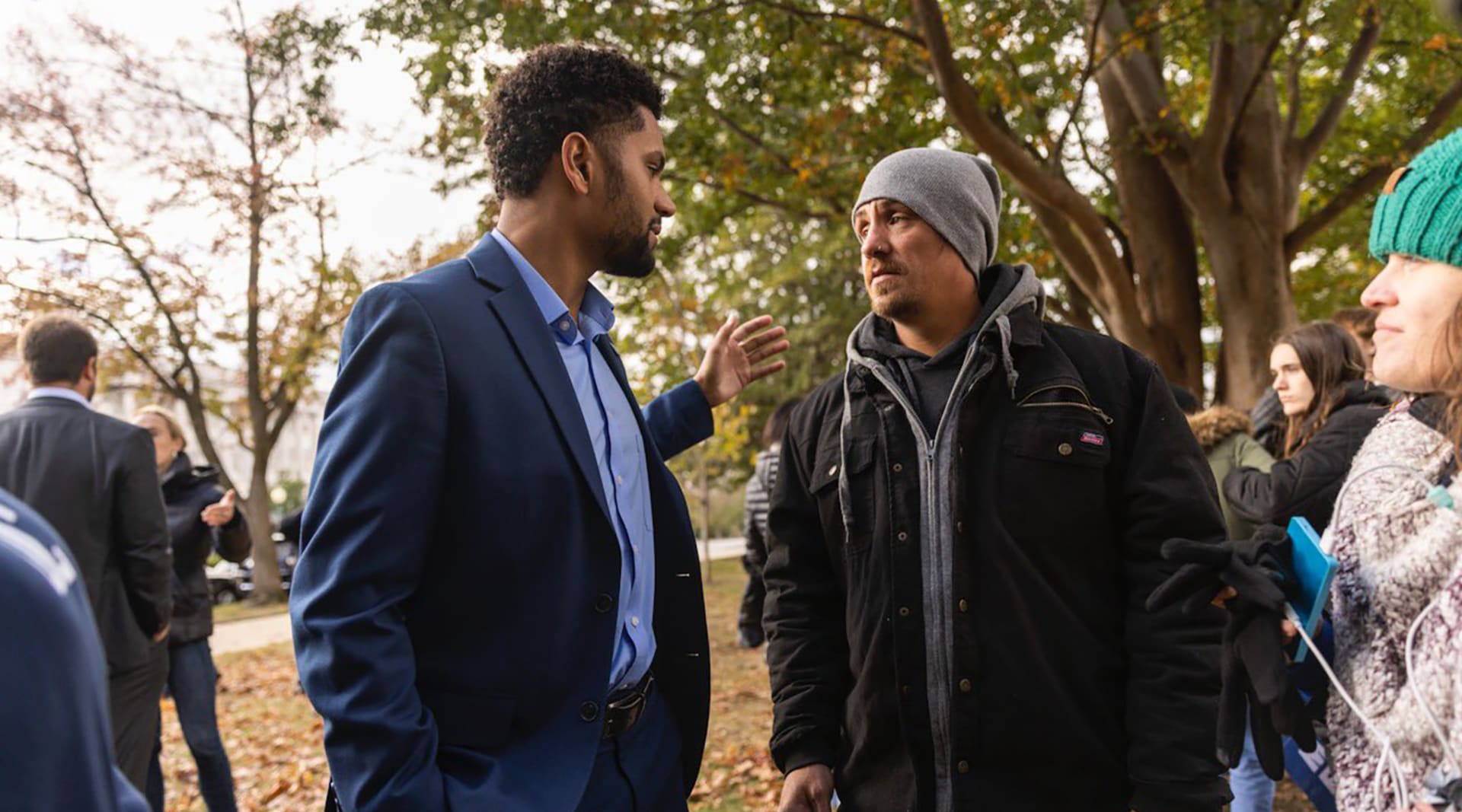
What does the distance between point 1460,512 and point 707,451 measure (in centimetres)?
1746

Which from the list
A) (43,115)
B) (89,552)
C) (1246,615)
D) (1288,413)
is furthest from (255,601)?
(1246,615)

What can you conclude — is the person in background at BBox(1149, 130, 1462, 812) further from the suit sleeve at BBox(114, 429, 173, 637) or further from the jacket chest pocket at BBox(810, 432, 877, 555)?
the suit sleeve at BBox(114, 429, 173, 637)

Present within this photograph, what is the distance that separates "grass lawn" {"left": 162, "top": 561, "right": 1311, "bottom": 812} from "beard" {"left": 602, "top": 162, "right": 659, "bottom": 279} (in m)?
3.78

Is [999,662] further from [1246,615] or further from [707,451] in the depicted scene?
[707,451]

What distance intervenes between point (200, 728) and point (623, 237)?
4198 mm

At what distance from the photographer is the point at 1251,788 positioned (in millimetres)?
4328

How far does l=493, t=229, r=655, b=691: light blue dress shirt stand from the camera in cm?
226

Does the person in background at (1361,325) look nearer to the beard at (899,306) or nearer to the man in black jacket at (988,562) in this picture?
the man in black jacket at (988,562)

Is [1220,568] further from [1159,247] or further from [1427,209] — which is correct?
[1159,247]

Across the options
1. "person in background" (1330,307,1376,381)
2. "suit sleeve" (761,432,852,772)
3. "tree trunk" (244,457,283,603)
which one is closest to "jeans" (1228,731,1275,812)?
"person in background" (1330,307,1376,381)

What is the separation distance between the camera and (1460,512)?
66.5 inches

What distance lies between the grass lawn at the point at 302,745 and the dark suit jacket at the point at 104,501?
7.98 feet

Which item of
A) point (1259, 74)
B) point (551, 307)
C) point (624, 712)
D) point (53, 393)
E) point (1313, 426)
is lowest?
point (624, 712)

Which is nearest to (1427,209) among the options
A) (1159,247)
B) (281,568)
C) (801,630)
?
(801,630)
